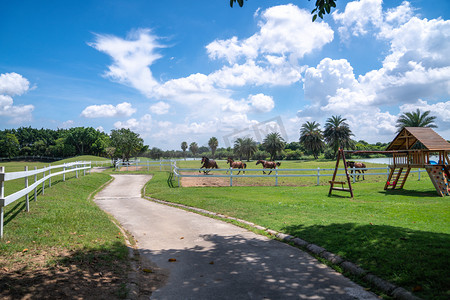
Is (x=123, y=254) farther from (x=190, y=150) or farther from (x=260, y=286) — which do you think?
(x=190, y=150)

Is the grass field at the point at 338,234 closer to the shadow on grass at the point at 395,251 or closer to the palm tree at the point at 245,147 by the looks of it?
the shadow on grass at the point at 395,251

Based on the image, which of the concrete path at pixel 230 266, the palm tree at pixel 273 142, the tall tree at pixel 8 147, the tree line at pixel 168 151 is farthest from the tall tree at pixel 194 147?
the concrete path at pixel 230 266

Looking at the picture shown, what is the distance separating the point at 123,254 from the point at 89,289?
1.52 meters

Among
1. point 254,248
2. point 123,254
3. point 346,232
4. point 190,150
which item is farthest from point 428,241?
point 190,150

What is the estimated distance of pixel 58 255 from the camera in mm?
4484

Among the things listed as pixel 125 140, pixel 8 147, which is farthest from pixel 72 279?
pixel 8 147

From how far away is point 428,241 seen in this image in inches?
201

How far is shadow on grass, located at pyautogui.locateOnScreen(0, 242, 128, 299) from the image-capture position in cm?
328

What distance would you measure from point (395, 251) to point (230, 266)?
289 centimetres

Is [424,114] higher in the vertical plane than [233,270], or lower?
higher

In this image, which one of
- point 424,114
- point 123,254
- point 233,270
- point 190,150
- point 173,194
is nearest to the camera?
point 233,270

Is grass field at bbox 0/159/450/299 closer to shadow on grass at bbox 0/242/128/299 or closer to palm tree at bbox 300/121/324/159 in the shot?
shadow on grass at bbox 0/242/128/299

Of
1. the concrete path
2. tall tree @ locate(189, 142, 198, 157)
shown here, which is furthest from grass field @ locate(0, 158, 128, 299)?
tall tree @ locate(189, 142, 198, 157)

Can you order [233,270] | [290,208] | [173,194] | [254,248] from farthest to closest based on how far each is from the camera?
[173,194], [290,208], [254,248], [233,270]
